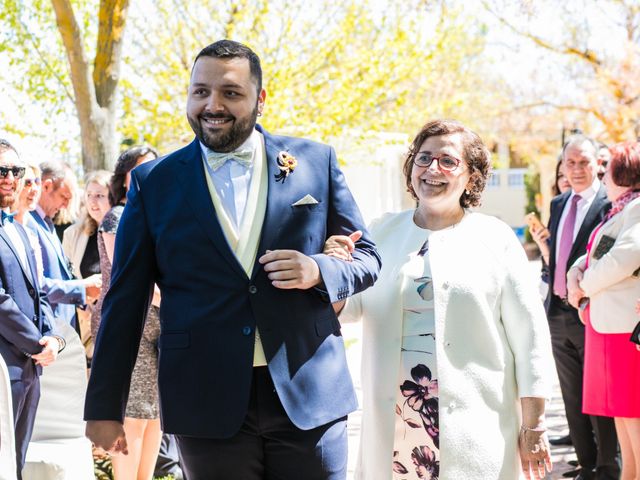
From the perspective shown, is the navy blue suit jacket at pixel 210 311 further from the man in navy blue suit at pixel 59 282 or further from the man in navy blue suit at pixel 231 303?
the man in navy blue suit at pixel 59 282

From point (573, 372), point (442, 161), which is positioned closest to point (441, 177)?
point (442, 161)

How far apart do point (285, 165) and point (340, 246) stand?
36 cm

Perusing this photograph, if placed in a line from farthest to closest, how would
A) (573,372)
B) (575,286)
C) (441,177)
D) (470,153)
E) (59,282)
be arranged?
(573,372), (575,286), (59,282), (470,153), (441,177)

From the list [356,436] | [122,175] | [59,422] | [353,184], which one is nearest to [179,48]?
[353,184]

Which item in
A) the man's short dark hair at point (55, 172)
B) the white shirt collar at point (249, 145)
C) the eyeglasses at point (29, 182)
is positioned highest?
the man's short dark hair at point (55, 172)

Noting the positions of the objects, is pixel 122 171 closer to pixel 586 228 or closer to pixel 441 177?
pixel 441 177

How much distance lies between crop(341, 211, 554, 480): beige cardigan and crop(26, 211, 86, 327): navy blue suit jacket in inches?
91.3

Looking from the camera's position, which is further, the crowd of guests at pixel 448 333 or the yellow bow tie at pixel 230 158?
the crowd of guests at pixel 448 333

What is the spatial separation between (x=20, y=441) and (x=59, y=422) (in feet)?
1.47

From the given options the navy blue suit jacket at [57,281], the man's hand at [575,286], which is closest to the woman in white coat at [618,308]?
the man's hand at [575,286]

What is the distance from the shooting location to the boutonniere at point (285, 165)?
10.7 feet

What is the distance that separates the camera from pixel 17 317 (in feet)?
15.0

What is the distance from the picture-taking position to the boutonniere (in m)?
3.27

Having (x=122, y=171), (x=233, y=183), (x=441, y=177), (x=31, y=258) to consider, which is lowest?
(x=31, y=258)
